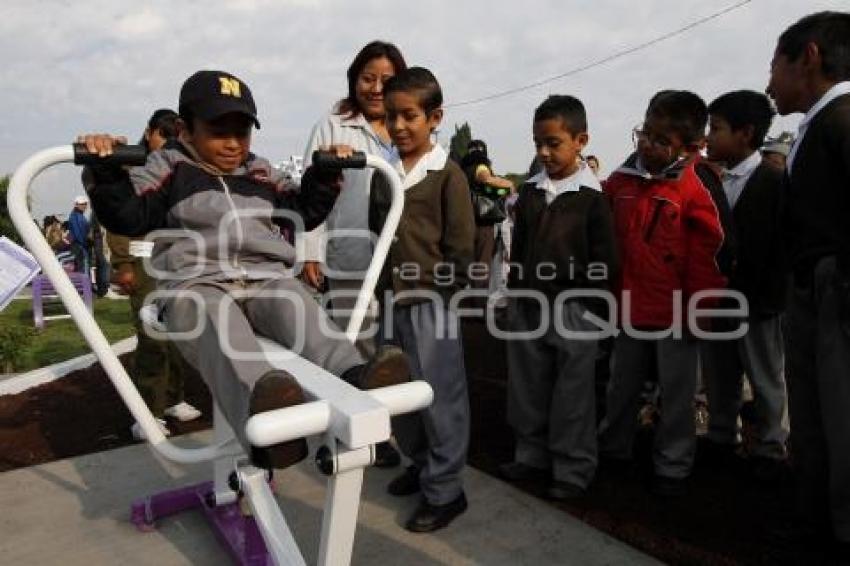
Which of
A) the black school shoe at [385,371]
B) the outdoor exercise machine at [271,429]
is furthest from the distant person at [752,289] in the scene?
the black school shoe at [385,371]

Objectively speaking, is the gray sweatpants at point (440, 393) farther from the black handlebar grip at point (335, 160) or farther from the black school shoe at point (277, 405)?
the black school shoe at point (277, 405)

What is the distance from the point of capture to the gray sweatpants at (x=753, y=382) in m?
3.14

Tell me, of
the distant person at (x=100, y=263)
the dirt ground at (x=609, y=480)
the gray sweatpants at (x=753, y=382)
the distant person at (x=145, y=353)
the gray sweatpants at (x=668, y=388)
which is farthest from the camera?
the distant person at (x=100, y=263)

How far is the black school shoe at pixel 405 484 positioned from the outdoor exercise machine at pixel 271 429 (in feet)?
2.20

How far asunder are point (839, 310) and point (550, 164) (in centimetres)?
121

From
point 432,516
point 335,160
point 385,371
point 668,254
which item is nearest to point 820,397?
point 668,254

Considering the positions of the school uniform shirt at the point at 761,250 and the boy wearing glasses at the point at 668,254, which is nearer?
the boy wearing glasses at the point at 668,254

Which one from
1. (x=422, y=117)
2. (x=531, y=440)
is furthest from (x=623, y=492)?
(x=422, y=117)

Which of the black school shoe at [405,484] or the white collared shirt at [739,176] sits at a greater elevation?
the white collared shirt at [739,176]

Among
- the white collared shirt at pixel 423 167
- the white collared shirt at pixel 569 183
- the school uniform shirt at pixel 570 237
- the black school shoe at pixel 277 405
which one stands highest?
the white collared shirt at pixel 423 167

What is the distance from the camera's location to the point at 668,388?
2.91m

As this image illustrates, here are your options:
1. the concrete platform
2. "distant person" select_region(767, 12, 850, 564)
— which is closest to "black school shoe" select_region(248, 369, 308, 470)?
the concrete platform

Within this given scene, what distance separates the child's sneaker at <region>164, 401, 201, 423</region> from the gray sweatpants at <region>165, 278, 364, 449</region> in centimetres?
184

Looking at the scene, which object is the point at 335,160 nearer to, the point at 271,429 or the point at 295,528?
the point at 271,429
